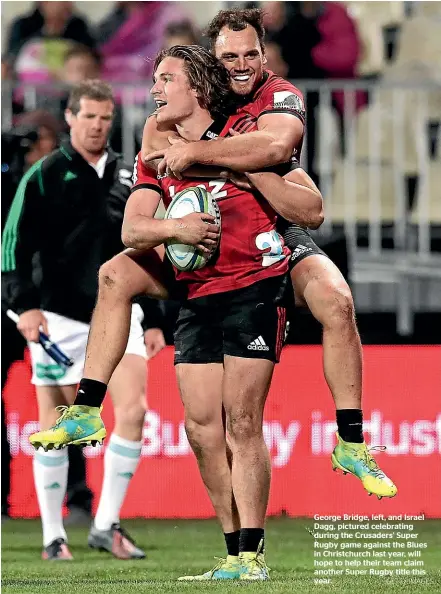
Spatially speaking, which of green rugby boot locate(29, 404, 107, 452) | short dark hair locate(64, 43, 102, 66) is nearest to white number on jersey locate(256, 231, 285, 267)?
green rugby boot locate(29, 404, 107, 452)

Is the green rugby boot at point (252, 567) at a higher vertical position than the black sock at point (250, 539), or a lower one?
lower

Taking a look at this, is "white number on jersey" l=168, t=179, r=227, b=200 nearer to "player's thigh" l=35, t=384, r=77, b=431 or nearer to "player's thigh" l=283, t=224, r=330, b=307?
"player's thigh" l=283, t=224, r=330, b=307

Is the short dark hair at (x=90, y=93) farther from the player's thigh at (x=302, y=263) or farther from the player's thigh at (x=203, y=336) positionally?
the player's thigh at (x=203, y=336)

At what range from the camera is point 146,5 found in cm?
1237

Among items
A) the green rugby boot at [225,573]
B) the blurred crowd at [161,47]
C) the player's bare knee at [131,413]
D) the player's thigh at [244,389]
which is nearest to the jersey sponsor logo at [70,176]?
the player's bare knee at [131,413]

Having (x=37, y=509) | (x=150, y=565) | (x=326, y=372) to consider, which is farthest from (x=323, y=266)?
(x=37, y=509)

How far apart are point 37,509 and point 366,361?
237cm

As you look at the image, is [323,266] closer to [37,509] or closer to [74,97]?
[74,97]

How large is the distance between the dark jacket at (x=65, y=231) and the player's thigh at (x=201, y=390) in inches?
76.8

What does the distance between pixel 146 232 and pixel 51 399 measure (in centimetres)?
230

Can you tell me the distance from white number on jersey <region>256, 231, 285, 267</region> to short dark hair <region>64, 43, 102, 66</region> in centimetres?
565

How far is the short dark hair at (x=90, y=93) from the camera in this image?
805cm

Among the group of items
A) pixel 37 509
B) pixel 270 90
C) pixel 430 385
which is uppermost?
pixel 270 90

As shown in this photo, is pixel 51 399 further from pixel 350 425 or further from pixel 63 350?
pixel 350 425
